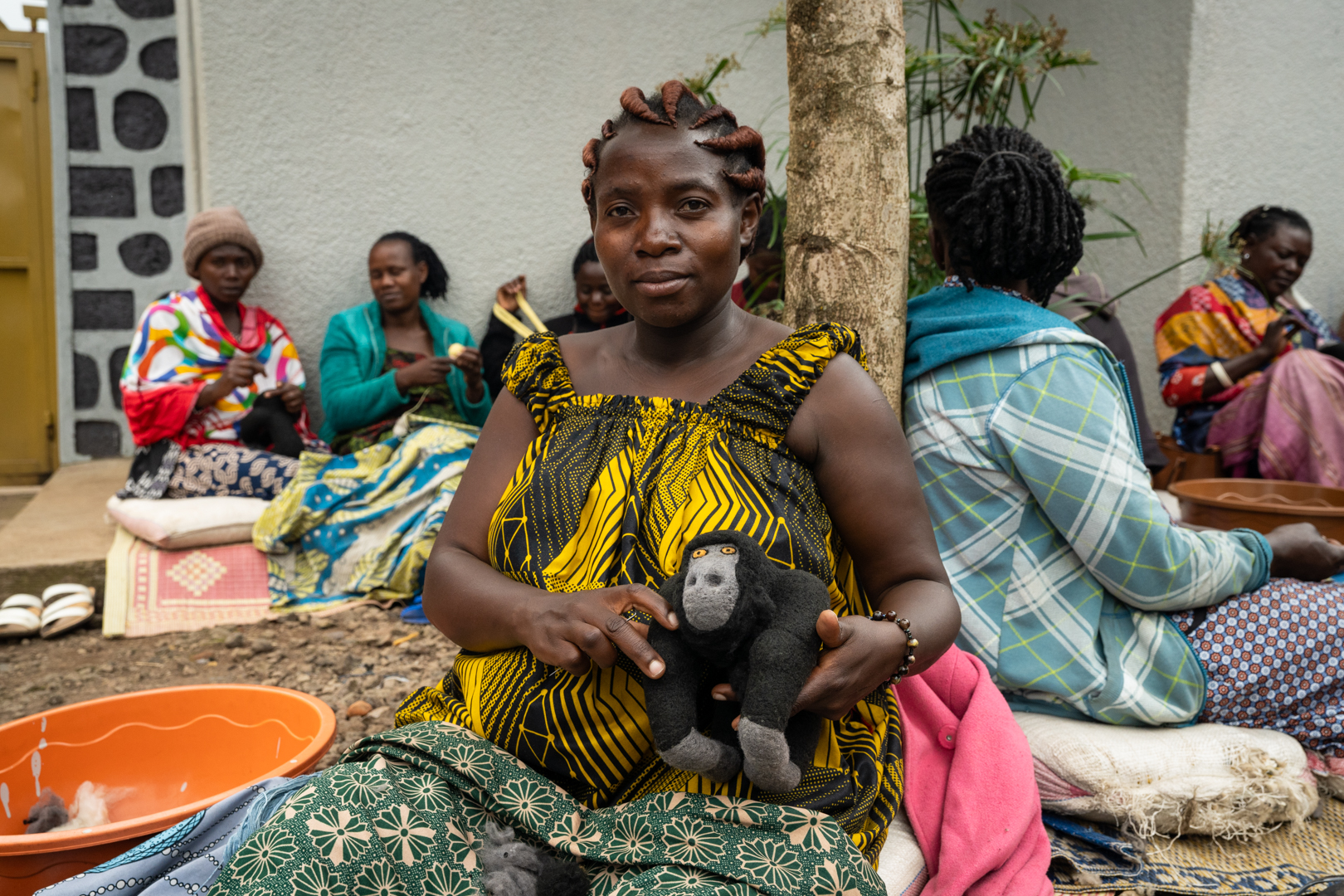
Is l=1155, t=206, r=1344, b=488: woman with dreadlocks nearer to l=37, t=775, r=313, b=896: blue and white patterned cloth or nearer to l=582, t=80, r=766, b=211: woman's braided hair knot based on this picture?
l=582, t=80, r=766, b=211: woman's braided hair knot

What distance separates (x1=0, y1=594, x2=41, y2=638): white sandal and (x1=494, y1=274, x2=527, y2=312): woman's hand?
2.54 metres

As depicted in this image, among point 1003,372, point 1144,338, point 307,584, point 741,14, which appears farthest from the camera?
point 1144,338

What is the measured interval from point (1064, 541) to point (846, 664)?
0.95 meters

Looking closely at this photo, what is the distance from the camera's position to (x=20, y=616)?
3.66 m

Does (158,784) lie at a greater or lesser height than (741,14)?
lesser

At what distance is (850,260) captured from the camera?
222cm

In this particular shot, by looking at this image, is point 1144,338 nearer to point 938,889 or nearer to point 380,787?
point 938,889

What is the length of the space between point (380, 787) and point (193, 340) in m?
3.73

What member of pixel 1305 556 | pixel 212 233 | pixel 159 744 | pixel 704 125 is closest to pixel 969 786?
pixel 1305 556

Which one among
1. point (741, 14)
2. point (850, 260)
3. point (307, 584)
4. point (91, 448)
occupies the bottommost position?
point (307, 584)

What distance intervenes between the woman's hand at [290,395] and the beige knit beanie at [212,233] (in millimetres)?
681

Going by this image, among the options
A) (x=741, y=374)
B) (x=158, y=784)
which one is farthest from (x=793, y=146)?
(x=158, y=784)

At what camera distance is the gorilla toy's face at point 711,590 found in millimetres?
1202

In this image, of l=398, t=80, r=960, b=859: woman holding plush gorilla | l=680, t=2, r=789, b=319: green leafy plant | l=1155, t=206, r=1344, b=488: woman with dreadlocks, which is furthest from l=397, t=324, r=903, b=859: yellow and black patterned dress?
l=1155, t=206, r=1344, b=488: woman with dreadlocks
